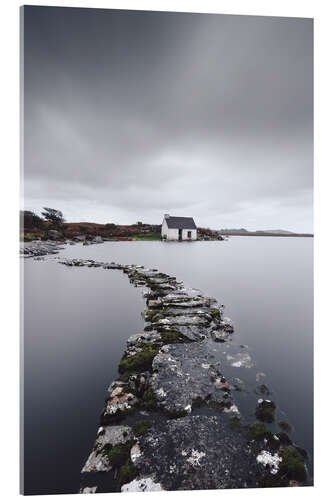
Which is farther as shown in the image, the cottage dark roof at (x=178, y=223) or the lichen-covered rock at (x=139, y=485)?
the cottage dark roof at (x=178, y=223)


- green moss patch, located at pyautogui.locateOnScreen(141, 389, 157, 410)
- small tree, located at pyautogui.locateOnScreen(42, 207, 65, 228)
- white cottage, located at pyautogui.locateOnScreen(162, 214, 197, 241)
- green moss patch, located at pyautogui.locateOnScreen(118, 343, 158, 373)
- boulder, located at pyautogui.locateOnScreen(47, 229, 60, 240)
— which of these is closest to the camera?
green moss patch, located at pyautogui.locateOnScreen(141, 389, 157, 410)

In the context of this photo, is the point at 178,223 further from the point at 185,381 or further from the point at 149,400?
the point at 149,400

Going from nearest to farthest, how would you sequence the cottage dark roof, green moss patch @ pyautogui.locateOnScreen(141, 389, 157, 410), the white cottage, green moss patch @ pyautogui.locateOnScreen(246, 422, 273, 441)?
1. green moss patch @ pyautogui.locateOnScreen(246, 422, 273, 441)
2. green moss patch @ pyautogui.locateOnScreen(141, 389, 157, 410)
3. the white cottage
4. the cottage dark roof

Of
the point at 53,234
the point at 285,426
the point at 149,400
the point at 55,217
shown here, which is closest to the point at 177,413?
the point at 149,400

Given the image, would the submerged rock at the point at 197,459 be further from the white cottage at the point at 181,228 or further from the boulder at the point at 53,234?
the boulder at the point at 53,234

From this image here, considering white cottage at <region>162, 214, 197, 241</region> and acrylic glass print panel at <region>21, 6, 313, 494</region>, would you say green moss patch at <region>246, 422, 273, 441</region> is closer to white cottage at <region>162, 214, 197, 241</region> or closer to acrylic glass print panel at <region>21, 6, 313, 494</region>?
acrylic glass print panel at <region>21, 6, 313, 494</region>

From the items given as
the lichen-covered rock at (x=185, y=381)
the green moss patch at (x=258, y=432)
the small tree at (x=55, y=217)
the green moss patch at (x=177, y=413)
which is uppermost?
the small tree at (x=55, y=217)

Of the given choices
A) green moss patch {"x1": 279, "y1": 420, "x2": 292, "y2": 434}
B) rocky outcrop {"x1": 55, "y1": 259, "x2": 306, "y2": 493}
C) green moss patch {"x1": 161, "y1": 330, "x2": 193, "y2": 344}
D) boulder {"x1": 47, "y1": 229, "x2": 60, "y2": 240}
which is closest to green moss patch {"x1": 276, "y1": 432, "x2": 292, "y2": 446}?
rocky outcrop {"x1": 55, "y1": 259, "x2": 306, "y2": 493}

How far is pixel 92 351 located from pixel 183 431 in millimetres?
2119

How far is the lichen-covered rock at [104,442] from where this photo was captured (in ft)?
6.11

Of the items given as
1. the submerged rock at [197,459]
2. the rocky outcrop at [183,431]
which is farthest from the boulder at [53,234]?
the submerged rock at [197,459]

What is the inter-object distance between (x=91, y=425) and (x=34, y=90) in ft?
15.6

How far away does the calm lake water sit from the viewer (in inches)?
85.5
